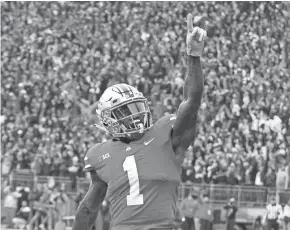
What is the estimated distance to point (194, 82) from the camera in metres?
3.79

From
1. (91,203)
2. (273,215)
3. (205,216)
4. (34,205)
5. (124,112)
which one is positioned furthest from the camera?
(34,205)

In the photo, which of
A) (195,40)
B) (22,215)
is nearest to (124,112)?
(195,40)

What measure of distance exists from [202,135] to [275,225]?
13.2 feet

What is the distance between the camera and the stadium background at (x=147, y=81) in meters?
14.9

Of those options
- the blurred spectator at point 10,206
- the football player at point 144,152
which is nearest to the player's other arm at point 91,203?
the football player at point 144,152

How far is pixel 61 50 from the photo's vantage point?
70.4 feet

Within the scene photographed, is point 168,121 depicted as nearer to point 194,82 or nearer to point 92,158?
point 194,82

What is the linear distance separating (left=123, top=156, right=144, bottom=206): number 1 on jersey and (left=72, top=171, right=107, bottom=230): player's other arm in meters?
0.32

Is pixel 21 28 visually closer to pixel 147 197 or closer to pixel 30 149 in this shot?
pixel 30 149

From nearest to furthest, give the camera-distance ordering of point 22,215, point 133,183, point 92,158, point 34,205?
point 133,183 < point 92,158 < point 22,215 < point 34,205

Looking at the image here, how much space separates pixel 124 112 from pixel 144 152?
0.23m

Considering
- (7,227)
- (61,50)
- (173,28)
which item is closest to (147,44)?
(173,28)

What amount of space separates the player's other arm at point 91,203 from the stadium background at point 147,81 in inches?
357

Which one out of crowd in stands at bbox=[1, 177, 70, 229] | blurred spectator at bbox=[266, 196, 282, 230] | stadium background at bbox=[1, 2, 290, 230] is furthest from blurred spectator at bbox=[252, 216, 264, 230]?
crowd in stands at bbox=[1, 177, 70, 229]
